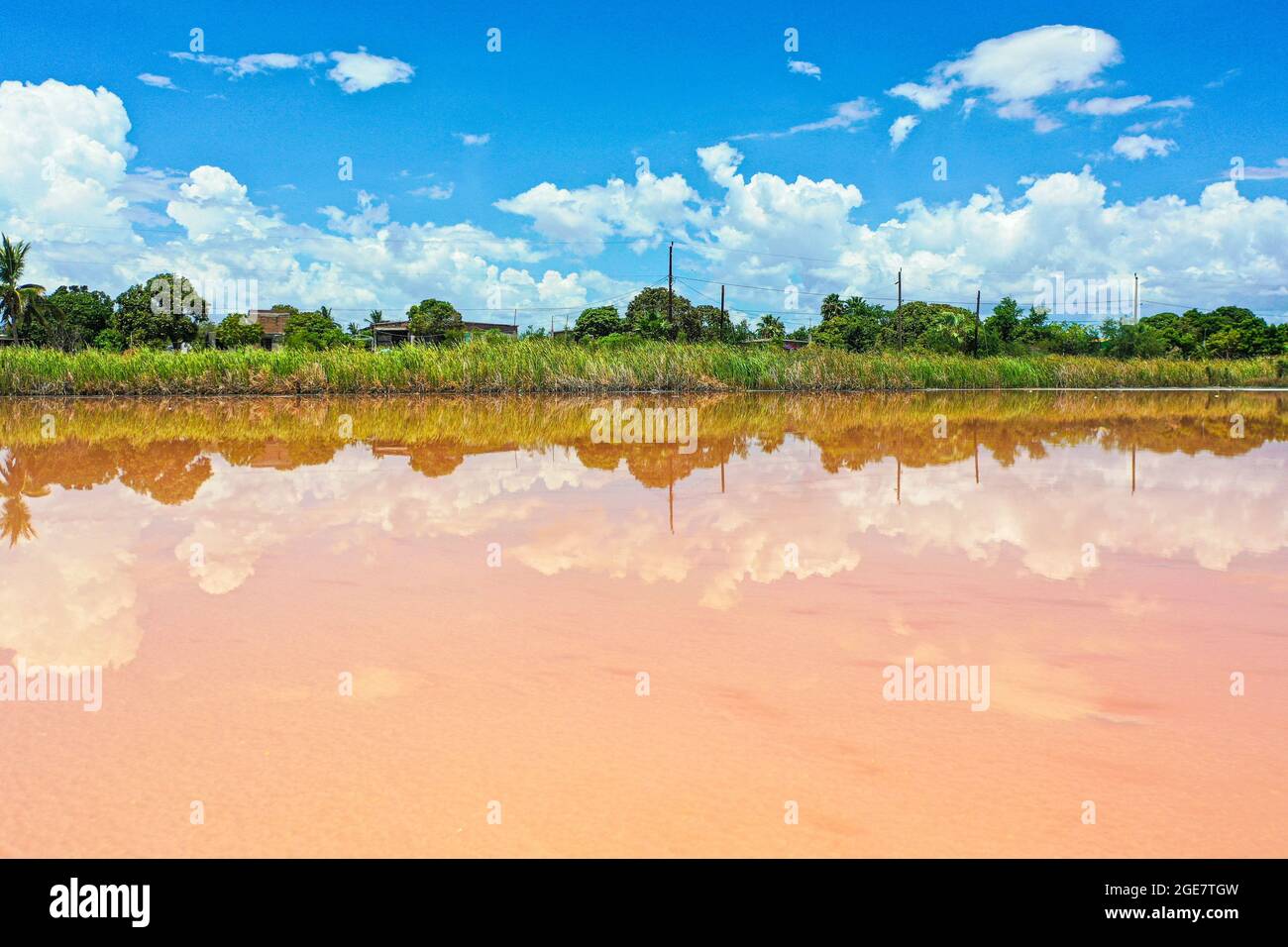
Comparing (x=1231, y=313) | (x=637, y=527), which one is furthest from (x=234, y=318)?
(x=1231, y=313)

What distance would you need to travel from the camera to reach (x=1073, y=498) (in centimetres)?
779

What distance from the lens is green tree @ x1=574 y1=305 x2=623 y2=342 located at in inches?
2378

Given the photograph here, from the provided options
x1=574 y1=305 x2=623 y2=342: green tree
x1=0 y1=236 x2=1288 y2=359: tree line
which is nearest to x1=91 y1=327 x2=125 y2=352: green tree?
x1=0 y1=236 x2=1288 y2=359: tree line


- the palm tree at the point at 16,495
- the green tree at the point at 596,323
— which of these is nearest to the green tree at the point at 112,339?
the green tree at the point at 596,323

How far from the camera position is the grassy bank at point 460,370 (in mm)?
26625

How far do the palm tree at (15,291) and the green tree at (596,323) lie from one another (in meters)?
30.1

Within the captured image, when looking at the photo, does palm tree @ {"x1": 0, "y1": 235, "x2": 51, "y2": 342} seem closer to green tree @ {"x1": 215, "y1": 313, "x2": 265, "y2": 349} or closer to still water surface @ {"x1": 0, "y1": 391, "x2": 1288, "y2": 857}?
green tree @ {"x1": 215, "y1": 313, "x2": 265, "y2": 349}

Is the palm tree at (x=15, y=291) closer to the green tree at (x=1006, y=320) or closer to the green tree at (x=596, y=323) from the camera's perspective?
the green tree at (x=596, y=323)

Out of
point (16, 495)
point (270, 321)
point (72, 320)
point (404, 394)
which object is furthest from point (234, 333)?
point (16, 495)

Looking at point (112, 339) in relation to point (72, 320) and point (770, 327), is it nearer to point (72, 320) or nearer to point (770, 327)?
point (72, 320)

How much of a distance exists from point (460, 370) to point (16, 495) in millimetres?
19830

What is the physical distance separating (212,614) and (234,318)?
61104 mm

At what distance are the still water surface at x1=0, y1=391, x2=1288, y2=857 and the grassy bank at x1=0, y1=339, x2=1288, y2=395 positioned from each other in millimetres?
19575
